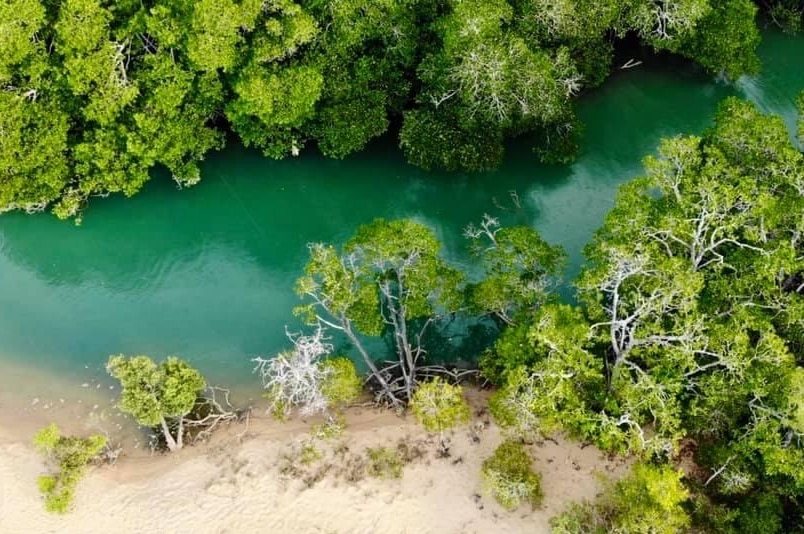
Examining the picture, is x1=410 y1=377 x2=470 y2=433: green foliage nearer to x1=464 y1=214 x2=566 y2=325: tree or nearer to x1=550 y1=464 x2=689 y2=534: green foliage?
x1=464 y1=214 x2=566 y2=325: tree

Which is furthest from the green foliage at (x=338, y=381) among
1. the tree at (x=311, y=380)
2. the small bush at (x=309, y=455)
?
the small bush at (x=309, y=455)

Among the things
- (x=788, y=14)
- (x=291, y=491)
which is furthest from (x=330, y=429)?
(x=788, y=14)

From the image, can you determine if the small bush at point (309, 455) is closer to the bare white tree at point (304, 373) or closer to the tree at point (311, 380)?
the tree at point (311, 380)

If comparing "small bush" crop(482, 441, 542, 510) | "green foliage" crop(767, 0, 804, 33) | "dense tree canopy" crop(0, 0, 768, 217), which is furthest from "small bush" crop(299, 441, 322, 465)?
"green foliage" crop(767, 0, 804, 33)

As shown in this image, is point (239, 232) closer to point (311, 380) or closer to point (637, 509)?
point (311, 380)

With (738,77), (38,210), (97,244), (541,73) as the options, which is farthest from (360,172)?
(738,77)

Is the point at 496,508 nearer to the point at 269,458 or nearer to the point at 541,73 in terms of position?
the point at 269,458
